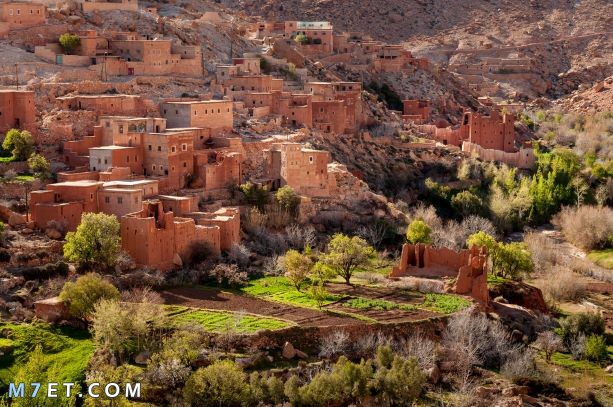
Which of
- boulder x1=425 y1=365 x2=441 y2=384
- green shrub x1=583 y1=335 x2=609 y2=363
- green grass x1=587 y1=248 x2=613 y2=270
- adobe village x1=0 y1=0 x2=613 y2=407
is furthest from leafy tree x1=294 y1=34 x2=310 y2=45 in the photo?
boulder x1=425 y1=365 x2=441 y2=384

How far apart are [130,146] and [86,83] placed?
216 inches

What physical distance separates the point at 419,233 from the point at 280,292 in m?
8.00

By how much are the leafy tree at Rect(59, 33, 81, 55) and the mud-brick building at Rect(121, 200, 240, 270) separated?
11.9 metres

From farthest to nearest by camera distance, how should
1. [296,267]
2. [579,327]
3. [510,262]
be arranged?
[510,262] < [296,267] < [579,327]

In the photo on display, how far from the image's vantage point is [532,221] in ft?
171

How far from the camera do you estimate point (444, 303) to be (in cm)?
3578

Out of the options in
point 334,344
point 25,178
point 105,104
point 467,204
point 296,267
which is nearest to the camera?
point 334,344

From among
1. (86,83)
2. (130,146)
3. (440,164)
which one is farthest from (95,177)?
(440,164)

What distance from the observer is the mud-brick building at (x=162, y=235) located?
35938mm

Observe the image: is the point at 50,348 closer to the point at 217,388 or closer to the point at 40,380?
the point at 40,380

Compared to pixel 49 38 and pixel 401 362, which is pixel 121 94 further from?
pixel 401 362

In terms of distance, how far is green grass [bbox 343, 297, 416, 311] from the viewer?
1377 inches

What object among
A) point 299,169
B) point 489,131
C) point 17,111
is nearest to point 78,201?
point 17,111

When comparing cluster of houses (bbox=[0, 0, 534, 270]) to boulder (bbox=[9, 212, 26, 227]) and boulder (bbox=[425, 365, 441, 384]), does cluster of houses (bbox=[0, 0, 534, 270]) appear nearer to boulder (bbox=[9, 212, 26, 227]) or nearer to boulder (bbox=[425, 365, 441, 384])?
boulder (bbox=[9, 212, 26, 227])
